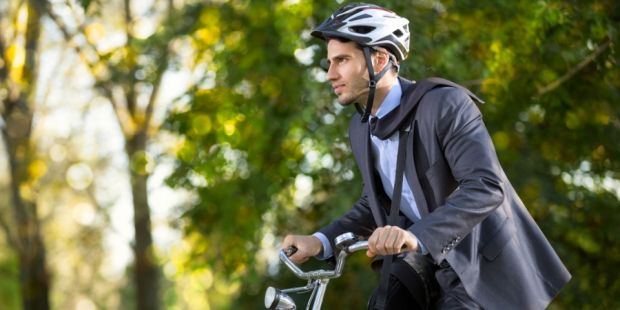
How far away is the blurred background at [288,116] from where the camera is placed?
9.16 metres

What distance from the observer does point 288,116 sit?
11.1m

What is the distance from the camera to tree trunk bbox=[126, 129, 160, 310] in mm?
15742

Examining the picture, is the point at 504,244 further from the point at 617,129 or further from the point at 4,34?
the point at 4,34

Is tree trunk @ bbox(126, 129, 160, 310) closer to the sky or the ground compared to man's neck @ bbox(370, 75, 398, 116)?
closer to the ground

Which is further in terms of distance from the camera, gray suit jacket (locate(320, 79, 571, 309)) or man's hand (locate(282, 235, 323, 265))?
man's hand (locate(282, 235, 323, 265))

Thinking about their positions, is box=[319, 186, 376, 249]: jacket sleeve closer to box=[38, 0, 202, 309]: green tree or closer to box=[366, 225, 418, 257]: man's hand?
box=[366, 225, 418, 257]: man's hand

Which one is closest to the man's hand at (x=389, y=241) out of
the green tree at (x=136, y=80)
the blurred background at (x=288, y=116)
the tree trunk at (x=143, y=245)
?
the blurred background at (x=288, y=116)

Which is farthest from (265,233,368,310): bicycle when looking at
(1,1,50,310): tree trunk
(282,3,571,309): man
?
(1,1,50,310): tree trunk

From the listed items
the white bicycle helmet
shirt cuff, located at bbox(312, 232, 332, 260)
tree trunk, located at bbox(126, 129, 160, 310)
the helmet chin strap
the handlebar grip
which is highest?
the white bicycle helmet

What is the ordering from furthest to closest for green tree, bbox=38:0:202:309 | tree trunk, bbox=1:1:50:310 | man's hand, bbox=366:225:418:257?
tree trunk, bbox=1:1:50:310, green tree, bbox=38:0:202:309, man's hand, bbox=366:225:418:257

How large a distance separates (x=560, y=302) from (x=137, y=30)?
8.54m

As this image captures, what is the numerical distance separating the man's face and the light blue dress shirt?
0.10 m

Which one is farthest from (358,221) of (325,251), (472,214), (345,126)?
(345,126)

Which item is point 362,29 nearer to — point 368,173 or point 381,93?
point 381,93
